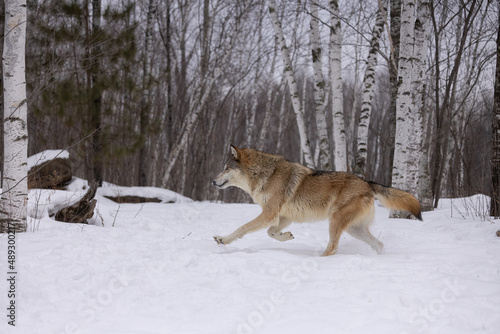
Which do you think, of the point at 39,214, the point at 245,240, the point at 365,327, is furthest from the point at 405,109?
the point at 39,214

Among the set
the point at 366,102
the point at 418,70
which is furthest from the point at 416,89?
the point at 366,102

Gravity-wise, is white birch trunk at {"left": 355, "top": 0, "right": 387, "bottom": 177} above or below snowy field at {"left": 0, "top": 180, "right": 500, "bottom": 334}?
above

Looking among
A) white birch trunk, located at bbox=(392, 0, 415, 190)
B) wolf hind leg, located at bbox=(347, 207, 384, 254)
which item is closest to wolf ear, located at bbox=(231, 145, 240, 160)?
wolf hind leg, located at bbox=(347, 207, 384, 254)

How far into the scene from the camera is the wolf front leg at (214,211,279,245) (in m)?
4.76

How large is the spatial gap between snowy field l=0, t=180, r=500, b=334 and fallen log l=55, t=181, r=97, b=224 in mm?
1222

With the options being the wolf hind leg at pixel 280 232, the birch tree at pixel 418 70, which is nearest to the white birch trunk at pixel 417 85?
the birch tree at pixel 418 70

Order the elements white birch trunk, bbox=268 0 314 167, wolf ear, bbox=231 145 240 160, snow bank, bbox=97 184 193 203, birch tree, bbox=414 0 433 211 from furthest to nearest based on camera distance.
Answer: white birch trunk, bbox=268 0 314 167, snow bank, bbox=97 184 193 203, birch tree, bbox=414 0 433 211, wolf ear, bbox=231 145 240 160

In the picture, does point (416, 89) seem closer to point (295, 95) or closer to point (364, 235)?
point (364, 235)

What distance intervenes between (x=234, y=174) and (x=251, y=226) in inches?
38.0

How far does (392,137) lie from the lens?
37.6ft

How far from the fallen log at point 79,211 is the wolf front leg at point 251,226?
2.89m

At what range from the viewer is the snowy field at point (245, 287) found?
2.55m

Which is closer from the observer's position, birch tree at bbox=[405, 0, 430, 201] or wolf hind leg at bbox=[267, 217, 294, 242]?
wolf hind leg at bbox=[267, 217, 294, 242]

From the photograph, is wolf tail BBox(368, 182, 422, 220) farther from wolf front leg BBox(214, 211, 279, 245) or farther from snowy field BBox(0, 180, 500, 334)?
Answer: wolf front leg BBox(214, 211, 279, 245)
